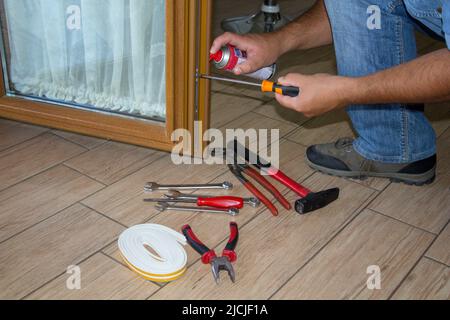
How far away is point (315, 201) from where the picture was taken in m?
1.36

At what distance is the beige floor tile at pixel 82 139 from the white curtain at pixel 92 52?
0.10 metres

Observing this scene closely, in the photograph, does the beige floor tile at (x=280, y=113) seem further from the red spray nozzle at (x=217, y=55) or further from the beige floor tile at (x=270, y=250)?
the red spray nozzle at (x=217, y=55)

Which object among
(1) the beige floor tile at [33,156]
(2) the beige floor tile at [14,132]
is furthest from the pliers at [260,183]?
(2) the beige floor tile at [14,132]

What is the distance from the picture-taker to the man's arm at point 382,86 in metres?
1.05

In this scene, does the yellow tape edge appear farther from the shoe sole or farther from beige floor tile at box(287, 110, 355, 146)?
beige floor tile at box(287, 110, 355, 146)

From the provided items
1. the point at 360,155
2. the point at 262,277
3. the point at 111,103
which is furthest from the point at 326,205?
the point at 111,103

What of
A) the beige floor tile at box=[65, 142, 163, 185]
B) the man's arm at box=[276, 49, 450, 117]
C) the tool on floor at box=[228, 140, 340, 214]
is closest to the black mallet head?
the tool on floor at box=[228, 140, 340, 214]

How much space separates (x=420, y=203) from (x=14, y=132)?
47.4 inches

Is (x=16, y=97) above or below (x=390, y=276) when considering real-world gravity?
above

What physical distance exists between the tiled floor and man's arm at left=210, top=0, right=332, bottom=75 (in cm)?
33

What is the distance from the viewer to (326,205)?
1405mm

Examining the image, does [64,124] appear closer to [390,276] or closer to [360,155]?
[360,155]

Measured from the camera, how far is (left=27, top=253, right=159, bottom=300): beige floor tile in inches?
42.9

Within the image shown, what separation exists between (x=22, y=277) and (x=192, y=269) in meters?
0.35
